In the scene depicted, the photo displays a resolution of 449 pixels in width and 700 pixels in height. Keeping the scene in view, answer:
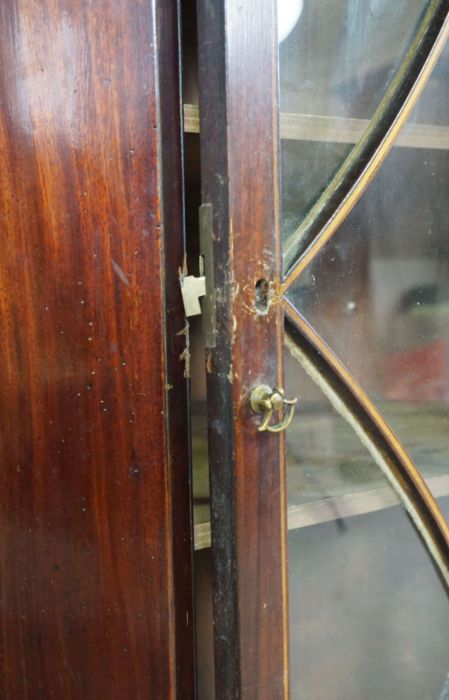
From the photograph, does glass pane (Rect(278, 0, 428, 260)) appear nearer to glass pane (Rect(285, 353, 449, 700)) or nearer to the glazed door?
the glazed door

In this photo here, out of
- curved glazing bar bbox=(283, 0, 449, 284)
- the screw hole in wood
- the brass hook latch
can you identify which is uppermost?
curved glazing bar bbox=(283, 0, 449, 284)

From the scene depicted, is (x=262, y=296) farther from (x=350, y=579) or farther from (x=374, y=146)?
(x=350, y=579)

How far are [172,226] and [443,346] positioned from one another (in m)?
0.29

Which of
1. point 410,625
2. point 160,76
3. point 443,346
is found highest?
point 160,76

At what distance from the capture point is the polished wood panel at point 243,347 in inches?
16.2

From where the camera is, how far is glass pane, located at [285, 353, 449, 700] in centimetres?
50

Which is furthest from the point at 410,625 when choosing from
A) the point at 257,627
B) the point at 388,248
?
the point at 388,248

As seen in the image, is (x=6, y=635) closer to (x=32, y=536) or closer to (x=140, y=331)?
(x=32, y=536)

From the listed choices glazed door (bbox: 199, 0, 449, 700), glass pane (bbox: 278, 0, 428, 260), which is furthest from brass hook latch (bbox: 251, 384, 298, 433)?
glass pane (bbox: 278, 0, 428, 260)

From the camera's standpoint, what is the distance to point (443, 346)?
0.58m

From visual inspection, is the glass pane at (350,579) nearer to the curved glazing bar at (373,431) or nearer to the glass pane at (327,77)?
the curved glazing bar at (373,431)

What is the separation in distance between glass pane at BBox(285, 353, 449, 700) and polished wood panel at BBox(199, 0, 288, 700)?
1.8 inches

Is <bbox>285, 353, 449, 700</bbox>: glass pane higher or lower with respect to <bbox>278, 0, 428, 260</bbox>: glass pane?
lower

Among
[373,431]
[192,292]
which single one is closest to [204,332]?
[192,292]
